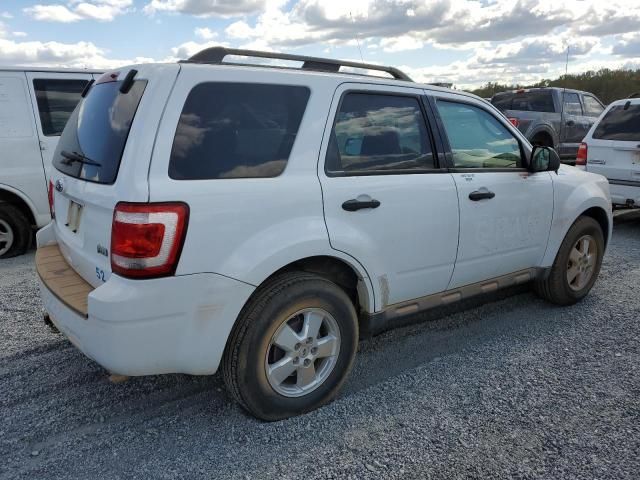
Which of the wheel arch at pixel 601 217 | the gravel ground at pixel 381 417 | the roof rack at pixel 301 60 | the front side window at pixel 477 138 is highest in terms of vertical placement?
the roof rack at pixel 301 60

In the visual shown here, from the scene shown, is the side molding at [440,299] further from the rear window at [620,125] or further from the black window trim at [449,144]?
the rear window at [620,125]

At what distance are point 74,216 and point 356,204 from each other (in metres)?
1.50

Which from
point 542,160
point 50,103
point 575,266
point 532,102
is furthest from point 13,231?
point 532,102

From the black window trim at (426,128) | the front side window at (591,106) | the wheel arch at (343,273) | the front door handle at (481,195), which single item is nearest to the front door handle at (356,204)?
the black window trim at (426,128)

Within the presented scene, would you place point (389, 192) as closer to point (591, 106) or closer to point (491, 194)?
point (491, 194)

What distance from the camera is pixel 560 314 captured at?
4.46 metres

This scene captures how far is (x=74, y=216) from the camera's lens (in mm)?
2928

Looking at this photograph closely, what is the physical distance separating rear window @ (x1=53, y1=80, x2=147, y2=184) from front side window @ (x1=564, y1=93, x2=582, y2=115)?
11.7 metres

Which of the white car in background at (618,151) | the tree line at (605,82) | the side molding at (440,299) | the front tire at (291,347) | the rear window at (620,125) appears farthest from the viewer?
the tree line at (605,82)

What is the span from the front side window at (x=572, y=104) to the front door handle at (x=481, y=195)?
33.1ft

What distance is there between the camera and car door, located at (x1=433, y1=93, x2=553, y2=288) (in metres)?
3.57

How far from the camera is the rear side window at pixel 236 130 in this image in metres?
2.50

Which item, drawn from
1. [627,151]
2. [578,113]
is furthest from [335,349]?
[578,113]

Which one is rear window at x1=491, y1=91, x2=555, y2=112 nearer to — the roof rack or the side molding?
the side molding
